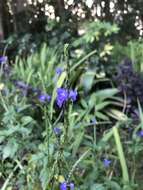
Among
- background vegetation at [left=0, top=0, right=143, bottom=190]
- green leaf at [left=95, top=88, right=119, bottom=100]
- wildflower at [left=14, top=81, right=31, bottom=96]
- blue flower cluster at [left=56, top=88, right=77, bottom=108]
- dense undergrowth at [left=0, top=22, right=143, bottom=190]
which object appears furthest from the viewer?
green leaf at [left=95, top=88, right=119, bottom=100]

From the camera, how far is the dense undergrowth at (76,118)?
2.27 metres

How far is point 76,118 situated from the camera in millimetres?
3375

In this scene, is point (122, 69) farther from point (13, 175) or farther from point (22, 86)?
point (13, 175)

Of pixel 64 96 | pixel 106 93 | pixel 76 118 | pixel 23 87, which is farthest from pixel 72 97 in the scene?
pixel 106 93

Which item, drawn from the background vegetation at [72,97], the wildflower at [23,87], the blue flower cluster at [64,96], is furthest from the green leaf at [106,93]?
the blue flower cluster at [64,96]

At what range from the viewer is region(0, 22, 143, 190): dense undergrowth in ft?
7.43

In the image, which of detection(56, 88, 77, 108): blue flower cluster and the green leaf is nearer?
detection(56, 88, 77, 108): blue flower cluster

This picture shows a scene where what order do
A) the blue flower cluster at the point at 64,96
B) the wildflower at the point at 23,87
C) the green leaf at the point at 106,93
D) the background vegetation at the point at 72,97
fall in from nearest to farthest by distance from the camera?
1. the blue flower cluster at the point at 64,96
2. the background vegetation at the point at 72,97
3. the wildflower at the point at 23,87
4. the green leaf at the point at 106,93

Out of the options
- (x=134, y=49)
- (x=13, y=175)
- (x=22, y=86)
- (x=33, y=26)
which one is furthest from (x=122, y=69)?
(x=33, y=26)

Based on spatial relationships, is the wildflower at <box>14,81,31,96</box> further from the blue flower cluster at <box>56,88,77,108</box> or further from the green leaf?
the blue flower cluster at <box>56,88,77,108</box>

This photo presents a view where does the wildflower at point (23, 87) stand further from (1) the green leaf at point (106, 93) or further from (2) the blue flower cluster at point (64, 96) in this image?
(2) the blue flower cluster at point (64, 96)

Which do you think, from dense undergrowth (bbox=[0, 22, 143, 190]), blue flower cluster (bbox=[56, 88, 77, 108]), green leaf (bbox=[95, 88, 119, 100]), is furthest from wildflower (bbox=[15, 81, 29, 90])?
blue flower cluster (bbox=[56, 88, 77, 108])

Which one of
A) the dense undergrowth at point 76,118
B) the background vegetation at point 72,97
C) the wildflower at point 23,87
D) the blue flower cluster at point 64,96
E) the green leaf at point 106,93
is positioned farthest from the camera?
the green leaf at point 106,93

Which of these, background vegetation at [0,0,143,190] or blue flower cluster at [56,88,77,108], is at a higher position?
blue flower cluster at [56,88,77,108]
